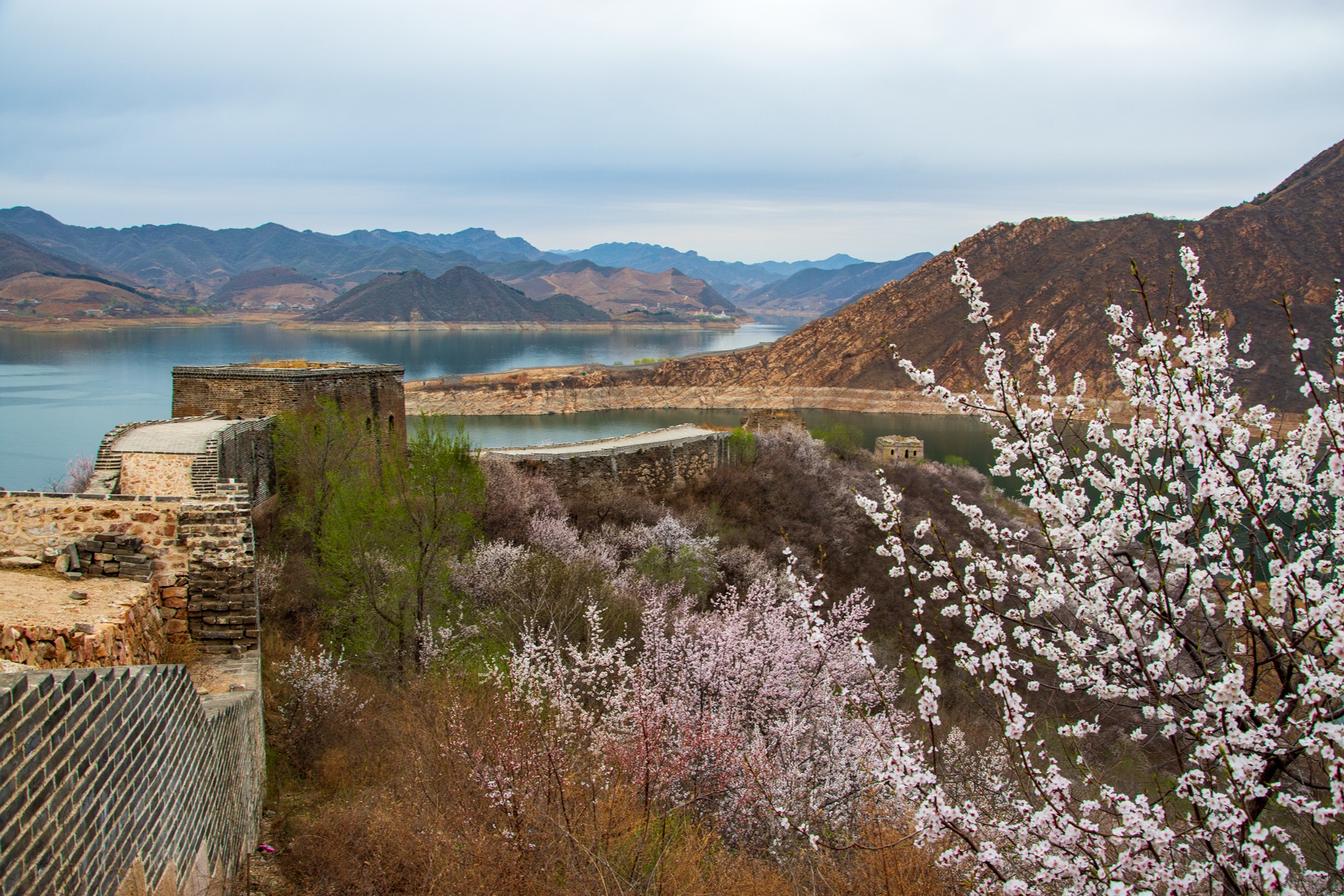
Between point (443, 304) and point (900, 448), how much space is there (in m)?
147

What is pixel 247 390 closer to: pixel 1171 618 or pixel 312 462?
pixel 312 462

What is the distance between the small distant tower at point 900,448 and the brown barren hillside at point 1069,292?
27.5 meters

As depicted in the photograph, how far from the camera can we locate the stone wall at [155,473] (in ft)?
32.4

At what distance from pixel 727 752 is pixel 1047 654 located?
337 centimetres

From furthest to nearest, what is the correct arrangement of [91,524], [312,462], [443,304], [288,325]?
[443,304] → [288,325] → [312,462] → [91,524]

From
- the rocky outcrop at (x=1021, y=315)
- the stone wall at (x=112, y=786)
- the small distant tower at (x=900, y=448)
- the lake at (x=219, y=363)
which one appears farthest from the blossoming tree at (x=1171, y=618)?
the rocky outcrop at (x=1021, y=315)

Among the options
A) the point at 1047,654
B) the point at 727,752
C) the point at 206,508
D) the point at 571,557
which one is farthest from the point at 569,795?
the point at 571,557

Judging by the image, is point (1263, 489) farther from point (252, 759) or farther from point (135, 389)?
point (135, 389)

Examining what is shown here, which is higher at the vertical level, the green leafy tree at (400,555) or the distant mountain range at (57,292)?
the distant mountain range at (57,292)

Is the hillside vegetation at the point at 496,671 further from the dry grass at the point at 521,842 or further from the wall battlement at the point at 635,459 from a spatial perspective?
the wall battlement at the point at 635,459

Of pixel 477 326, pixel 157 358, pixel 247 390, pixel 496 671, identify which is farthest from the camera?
Answer: pixel 477 326

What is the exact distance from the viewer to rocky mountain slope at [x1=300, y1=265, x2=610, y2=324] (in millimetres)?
159625

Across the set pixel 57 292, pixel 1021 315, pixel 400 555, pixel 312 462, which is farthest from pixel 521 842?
pixel 57 292

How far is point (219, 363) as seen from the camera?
68.9 metres
